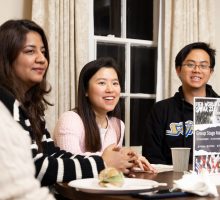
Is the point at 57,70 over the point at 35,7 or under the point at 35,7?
under

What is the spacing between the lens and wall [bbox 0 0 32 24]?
9.22ft

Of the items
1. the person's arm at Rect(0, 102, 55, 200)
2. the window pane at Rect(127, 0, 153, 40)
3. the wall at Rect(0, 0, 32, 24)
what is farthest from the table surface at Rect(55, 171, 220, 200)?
the window pane at Rect(127, 0, 153, 40)

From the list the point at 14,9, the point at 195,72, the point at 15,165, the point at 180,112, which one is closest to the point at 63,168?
the point at 15,165

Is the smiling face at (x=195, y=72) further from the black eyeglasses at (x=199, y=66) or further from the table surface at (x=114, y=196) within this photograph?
the table surface at (x=114, y=196)

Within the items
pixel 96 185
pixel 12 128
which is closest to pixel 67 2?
pixel 96 185

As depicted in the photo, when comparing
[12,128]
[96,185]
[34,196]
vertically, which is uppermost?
[12,128]

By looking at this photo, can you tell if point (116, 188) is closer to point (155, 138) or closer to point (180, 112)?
point (155, 138)

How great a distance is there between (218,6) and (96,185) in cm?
280

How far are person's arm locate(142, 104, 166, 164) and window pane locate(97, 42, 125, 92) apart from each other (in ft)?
2.48

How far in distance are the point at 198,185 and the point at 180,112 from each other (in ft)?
4.56

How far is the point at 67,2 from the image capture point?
9.68ft

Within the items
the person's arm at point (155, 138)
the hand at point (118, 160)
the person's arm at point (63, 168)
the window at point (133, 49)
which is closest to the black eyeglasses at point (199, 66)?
the person's arm at point (155, 138)

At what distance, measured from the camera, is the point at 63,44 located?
115 inches

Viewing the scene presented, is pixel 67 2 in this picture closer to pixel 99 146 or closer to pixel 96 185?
pixel 99 146
